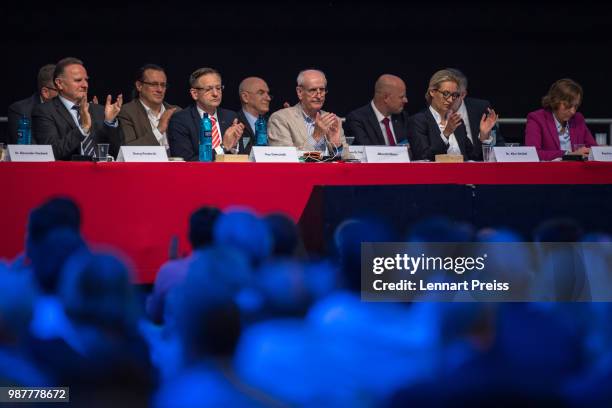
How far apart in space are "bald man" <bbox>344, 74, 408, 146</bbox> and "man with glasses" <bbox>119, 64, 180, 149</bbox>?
38.9 inches

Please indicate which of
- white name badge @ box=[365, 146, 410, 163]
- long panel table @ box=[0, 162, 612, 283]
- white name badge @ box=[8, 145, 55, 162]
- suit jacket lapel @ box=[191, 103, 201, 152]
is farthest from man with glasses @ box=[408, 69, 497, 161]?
white name badge @ box=[8, 145, 55, 162]

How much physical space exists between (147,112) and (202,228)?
2.41 m

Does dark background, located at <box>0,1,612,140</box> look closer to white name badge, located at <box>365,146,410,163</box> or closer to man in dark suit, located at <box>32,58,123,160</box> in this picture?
man in dark suit, located at <box>32,58,123,160</box>

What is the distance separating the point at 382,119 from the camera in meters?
5.75

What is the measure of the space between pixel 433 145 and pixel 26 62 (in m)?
3.18

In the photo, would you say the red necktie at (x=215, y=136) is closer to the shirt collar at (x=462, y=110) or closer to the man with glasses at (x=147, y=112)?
the man with glasses at (x=147, y=112)

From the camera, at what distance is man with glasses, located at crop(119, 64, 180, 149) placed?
17.7 ft

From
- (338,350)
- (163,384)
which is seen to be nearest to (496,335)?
(338,350)

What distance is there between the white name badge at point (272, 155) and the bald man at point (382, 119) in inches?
40.7

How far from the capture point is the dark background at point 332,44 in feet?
23.4

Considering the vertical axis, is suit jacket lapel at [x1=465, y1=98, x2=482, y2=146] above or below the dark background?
below

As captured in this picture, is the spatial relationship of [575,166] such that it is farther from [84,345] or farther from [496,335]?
[84,345]

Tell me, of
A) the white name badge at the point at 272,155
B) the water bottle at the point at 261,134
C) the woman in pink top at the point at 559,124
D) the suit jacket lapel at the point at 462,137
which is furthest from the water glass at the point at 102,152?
the woman in pink top at the point at 559,124

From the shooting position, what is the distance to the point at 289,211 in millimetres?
4414
